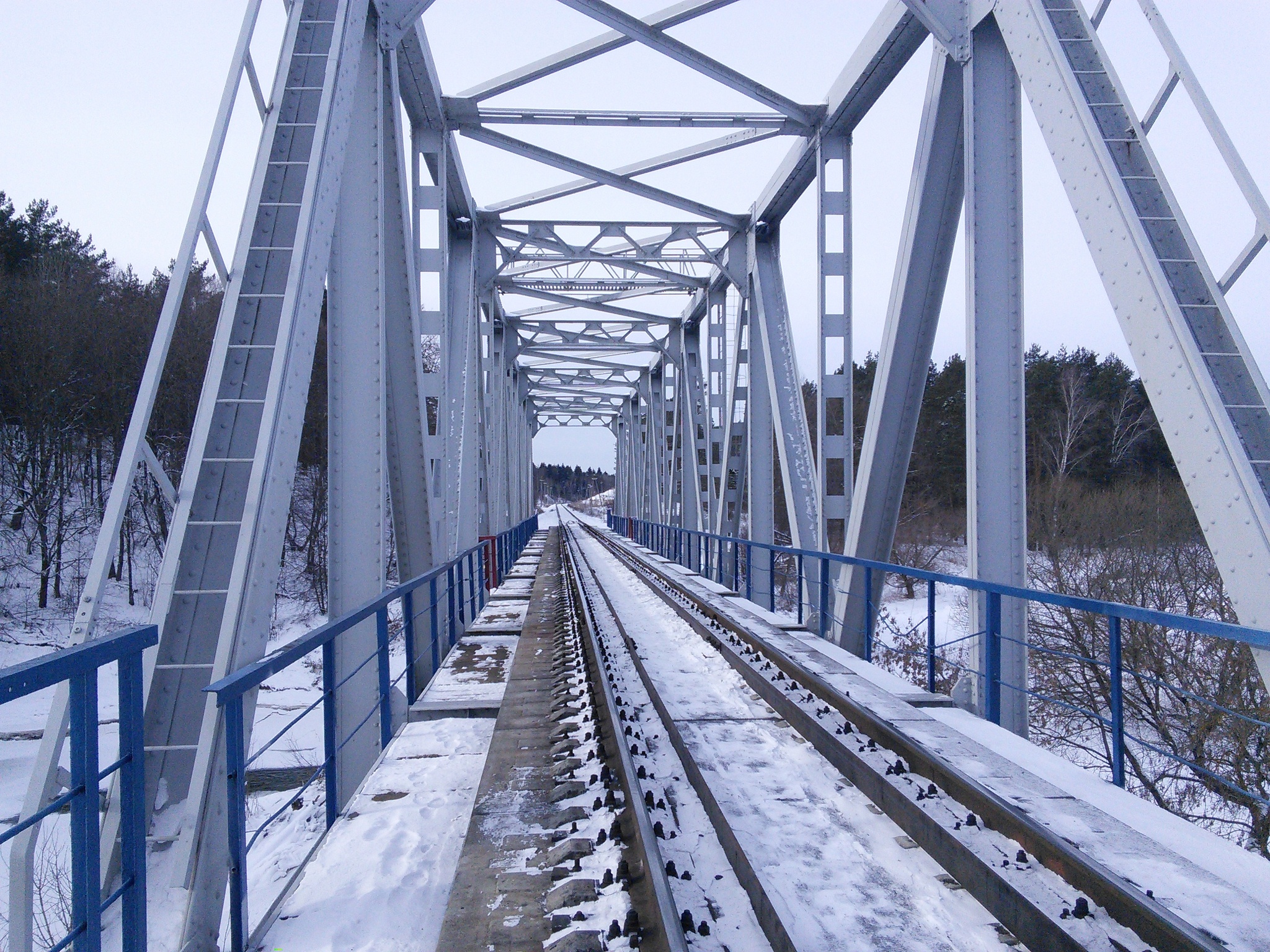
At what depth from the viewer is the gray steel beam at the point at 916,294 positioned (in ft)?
23.7

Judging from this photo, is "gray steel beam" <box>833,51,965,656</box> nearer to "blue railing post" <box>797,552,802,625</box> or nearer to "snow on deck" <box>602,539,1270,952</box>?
"blue railing post" <box>797,552,802,625</box>

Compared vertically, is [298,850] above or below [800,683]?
below

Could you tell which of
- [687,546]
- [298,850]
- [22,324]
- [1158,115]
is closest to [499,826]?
[298,850]

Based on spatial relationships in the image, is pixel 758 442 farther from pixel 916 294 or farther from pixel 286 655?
pixel 286 655

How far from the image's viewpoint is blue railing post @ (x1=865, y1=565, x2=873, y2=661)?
25.4ft

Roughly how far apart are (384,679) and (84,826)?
10.8 feet

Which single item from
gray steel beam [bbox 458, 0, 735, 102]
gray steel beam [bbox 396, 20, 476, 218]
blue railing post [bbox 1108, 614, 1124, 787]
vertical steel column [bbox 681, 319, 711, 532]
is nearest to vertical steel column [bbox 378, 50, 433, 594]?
gray steel beam [bbox 396, 20, 476, 218]

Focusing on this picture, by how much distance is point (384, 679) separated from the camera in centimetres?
522

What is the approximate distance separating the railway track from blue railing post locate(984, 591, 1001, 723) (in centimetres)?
110

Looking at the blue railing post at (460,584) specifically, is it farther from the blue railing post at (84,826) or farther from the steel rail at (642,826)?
the blue railing post at (84,826)

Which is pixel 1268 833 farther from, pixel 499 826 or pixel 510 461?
pixel 510 461

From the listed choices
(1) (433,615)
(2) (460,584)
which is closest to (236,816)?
(1) (433,615)

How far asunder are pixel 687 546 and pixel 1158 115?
17.0m

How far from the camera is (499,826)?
12.3ft
